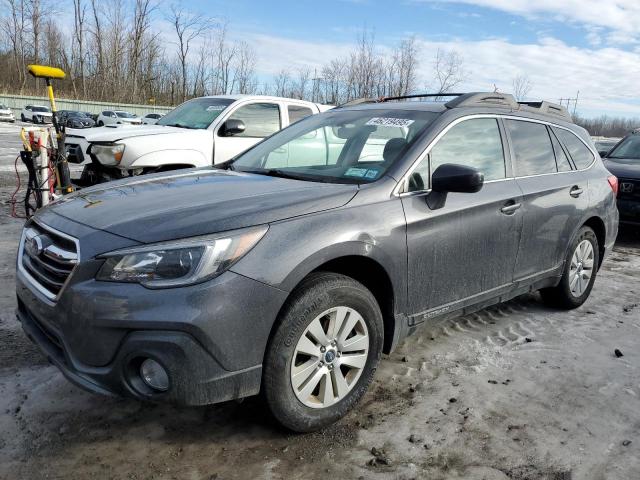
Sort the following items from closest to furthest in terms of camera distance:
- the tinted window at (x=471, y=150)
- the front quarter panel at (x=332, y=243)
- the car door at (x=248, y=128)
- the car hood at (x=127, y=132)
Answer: the front quarter panel at (x=332, y=243), the tinted window at (x=471, y=150), the car hood at (x=127, y=132), the car door at (x=248, y=128)

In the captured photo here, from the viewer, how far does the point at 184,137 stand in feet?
23.2

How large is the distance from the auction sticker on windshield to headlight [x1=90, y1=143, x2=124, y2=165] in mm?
4074

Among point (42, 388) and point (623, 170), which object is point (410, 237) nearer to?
point (42, 388)

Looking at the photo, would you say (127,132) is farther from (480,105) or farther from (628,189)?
(628,189)

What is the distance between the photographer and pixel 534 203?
388 centimetres

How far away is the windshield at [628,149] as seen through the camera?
30.3 ft

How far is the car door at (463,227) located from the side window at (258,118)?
182 inches

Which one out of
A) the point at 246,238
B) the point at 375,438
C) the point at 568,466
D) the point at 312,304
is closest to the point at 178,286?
the point at 246,238

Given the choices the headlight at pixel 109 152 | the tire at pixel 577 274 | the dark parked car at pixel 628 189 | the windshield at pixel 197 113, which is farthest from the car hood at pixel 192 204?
the dark parked car at pixel 628 189

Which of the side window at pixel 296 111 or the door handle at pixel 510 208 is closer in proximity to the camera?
the door handle at pixel 510 208

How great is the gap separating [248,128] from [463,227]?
5.13 metres

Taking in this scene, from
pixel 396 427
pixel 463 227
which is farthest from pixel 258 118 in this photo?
pixel 396 427

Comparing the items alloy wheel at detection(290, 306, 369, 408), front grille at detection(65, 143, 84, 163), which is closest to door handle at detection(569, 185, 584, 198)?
alloy wheel at detection(290, 306, 369, 408)

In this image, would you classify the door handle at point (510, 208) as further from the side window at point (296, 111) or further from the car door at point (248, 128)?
the side window at point (296, 111)
